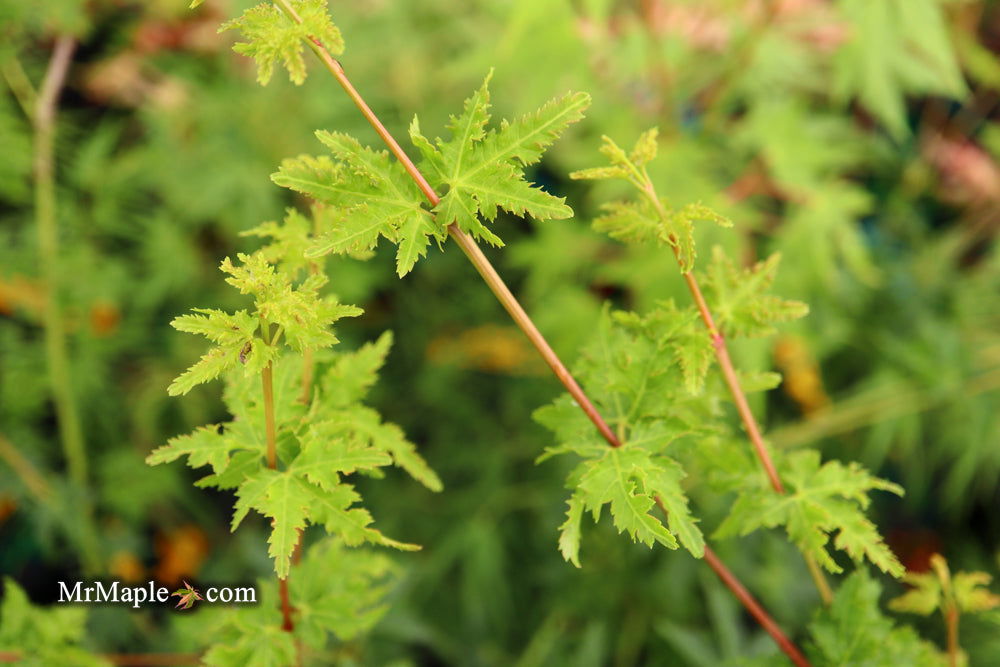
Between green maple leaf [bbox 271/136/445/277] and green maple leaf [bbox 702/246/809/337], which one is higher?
green maple leaf [bbox 271/136/445/277]

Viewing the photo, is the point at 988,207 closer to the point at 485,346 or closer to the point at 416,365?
the point at 485,346

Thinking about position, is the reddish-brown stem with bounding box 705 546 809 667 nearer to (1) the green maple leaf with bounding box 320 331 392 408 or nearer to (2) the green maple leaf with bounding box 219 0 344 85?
(1) the green maple leaf with bounding box 320 331 392 408

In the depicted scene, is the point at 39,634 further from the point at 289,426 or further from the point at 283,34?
the point at 283,34

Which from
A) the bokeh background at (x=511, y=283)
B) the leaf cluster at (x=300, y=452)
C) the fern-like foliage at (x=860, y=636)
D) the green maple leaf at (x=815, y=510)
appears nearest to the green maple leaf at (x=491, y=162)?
the leaf cluster at (x=300, y=452)

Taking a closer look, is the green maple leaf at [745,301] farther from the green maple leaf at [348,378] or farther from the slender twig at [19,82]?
the slender twig at [19,82]

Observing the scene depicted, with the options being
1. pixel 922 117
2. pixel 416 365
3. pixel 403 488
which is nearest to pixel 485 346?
pixel 416 365

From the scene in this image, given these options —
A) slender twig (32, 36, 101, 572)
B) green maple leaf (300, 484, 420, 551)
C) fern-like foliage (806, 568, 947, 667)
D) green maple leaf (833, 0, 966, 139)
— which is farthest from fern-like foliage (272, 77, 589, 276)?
green maple leaf (833, 0, 966, 139)

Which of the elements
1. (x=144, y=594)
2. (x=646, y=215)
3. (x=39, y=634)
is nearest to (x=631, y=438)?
(x=646, y=215)
